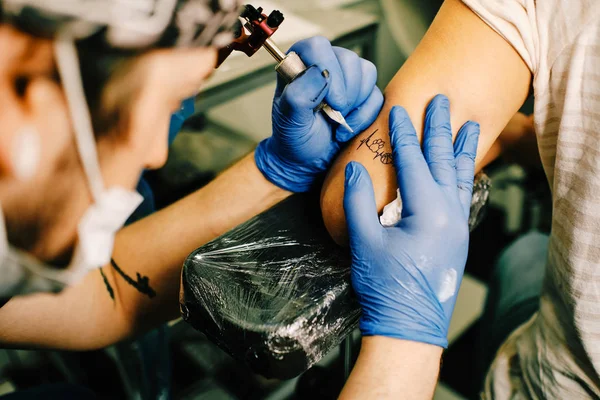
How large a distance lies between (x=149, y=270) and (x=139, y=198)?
0.46 meters

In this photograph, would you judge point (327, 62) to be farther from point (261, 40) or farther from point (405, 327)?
point (405, 327)

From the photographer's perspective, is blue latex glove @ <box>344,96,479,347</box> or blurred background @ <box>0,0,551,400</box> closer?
blue latex glove @ <box>344,96,479,347</box>

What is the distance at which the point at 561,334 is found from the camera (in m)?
0.80

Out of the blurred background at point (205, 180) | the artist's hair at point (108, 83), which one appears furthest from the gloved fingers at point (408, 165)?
the blurred background at point (205, 180)

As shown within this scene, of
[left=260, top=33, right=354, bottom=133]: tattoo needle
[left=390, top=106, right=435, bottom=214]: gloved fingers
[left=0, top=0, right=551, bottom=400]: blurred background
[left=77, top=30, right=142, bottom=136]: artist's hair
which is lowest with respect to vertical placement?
[left=0, top=0, right=551, bottom=400]: blurred background

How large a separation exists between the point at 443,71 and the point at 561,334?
1.68 feet

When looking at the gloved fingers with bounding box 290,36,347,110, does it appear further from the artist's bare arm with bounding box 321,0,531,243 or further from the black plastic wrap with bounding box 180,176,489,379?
the black plastic wrap with bounding box 180,176,489,379

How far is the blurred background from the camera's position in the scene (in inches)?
49.0

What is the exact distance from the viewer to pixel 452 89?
77 centimetres

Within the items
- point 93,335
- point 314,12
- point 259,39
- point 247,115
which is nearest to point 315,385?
point 93,335

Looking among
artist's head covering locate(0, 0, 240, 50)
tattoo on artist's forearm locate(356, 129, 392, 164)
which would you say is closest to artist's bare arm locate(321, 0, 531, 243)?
tattoo on artist's forearm locate(356, 129, 392, 164)

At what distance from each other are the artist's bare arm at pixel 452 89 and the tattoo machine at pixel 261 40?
18 cm

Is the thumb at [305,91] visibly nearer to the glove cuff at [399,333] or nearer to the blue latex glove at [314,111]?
the blue latex glove at [314,111]

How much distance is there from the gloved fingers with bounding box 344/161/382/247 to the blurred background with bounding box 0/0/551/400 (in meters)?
0.53
